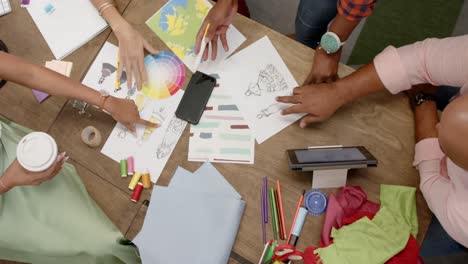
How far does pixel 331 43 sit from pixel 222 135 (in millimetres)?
372

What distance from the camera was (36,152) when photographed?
0.85 meters

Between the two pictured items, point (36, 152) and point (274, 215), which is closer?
point (36, 152)

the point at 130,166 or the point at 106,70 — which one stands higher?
the point at 106,70

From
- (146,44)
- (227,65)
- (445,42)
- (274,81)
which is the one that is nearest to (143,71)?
(146,44)

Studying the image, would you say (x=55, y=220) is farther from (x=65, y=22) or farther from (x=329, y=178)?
(x=329, y=178)

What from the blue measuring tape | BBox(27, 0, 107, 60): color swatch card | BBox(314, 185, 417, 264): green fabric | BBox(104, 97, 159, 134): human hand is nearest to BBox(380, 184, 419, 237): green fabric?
BBox(314, 185, 417, 264): green fabric

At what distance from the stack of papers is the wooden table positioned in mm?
26

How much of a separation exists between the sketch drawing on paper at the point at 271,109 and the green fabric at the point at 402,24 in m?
0.90

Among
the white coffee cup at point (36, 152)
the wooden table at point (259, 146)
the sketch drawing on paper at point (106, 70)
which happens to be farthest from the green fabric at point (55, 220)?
the sketch drawing on paper at point (106, 70)

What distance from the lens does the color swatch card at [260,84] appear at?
3.40 ft

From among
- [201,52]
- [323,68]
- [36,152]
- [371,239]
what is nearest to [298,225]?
[371,239]

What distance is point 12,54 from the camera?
1106 mm

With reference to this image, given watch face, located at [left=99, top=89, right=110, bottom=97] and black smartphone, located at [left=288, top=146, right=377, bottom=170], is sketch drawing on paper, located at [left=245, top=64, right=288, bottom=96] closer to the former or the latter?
black smartphone, located at [left=288, top=146, right=377, bottom=170]

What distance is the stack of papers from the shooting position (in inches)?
37.5
